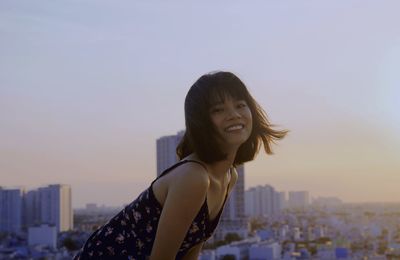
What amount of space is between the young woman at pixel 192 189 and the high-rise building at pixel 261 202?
46.2 meters

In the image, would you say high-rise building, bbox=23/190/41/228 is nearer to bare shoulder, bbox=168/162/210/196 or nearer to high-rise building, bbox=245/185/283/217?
high-rise building, bbox=245/185/283/217

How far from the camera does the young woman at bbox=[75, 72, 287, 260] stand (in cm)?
80

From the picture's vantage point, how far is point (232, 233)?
27328 millimetres

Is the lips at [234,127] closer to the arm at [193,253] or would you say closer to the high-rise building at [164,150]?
the arm at [193,253]

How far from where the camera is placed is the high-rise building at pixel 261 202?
47.2 m

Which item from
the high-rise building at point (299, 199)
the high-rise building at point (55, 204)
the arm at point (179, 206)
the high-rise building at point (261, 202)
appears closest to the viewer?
the arm at point (179, 206)

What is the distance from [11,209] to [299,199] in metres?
33.1

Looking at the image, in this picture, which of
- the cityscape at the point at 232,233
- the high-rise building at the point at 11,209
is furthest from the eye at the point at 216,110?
the high-rise building at the point at 11,209

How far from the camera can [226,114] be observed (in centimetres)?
84

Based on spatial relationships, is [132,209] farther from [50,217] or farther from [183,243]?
[50,217]

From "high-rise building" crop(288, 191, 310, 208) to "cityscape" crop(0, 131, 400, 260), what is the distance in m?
20.2

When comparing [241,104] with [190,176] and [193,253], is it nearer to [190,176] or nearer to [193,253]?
[190,176]

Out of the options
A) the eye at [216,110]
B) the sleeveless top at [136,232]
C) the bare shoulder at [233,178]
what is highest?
the eye at [216,110]

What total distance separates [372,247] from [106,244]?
25.3 meters
